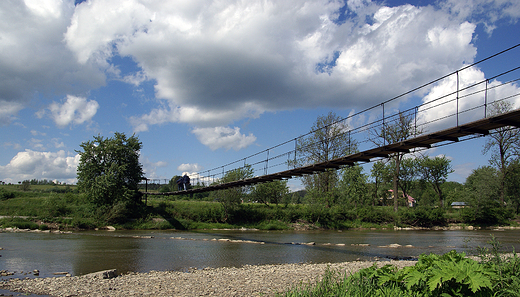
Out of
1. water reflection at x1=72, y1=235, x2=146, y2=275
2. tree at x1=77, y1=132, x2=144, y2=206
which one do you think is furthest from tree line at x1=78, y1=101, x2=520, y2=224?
water reflection at x1=72, y1=235, x2=146, y2=275

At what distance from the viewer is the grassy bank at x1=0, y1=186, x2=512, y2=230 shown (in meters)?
28.7

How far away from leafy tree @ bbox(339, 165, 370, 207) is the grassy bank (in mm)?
2950

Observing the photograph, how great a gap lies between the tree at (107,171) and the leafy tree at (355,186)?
23985mm

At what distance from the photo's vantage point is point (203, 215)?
106 feet

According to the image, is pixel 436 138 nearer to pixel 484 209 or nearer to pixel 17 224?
pixel 17 224

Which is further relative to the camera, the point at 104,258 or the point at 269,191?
the point at 269,191

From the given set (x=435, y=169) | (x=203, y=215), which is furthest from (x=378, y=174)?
(x=203, y=215)

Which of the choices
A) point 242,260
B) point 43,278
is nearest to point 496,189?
point 242,260

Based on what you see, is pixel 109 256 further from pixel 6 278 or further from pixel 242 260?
pixel 242 260

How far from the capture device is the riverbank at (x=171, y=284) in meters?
7.26

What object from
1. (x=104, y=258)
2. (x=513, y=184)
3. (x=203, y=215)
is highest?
(x=513, y=184)

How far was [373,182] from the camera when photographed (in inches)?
2174

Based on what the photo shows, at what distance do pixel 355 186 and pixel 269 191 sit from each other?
11.1 m

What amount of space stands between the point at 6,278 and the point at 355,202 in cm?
3562
